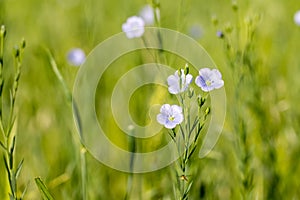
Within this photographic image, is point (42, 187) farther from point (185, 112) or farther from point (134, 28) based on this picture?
point (134, 28)

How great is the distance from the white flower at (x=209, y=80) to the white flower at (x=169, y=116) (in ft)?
0.26

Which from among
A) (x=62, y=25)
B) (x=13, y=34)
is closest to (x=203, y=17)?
(x=62, y=25)

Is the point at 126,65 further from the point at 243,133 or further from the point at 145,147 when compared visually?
the point at 243,133

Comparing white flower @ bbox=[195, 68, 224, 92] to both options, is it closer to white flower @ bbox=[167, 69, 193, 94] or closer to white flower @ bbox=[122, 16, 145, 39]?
white flower @ bbox=[167, 69, 193, 94]

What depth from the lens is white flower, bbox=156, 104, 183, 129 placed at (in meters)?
1.18

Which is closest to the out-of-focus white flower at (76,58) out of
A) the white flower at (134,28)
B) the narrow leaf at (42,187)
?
the white flower at (134,28)

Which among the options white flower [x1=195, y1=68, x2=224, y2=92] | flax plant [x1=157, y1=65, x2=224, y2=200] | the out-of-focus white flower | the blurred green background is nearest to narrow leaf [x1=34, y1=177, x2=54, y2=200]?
the blurred green background

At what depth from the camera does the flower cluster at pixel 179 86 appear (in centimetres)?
119

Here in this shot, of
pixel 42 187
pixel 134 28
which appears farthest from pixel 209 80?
pixel 134 28

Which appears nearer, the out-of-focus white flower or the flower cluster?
the flower cluster

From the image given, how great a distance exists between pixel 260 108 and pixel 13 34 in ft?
6.34

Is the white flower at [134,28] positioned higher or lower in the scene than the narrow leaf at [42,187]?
higher

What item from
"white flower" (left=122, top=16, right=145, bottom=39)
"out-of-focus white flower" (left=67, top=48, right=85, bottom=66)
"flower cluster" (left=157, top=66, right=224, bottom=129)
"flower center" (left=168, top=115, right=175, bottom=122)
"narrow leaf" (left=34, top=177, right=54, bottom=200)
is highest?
"out-of-focus white flower" (left=67, top=48, right=85, bottom=66)

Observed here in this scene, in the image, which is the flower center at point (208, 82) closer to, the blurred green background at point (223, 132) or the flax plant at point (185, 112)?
the flax plant at point (185, 112)
